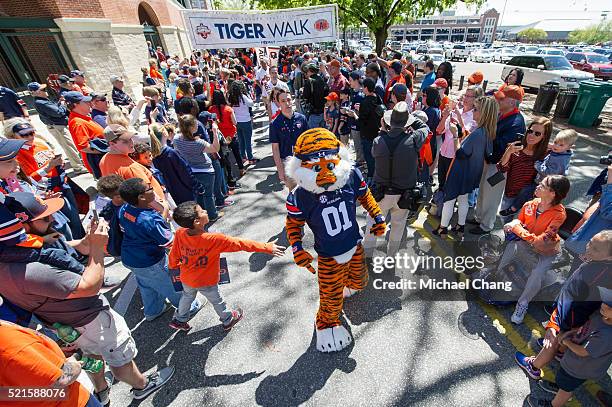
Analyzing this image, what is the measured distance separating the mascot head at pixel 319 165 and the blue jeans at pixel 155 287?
1.80 metres

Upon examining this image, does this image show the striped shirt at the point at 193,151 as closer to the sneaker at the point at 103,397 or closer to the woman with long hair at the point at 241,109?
the woman with long hair at the point at 241,109

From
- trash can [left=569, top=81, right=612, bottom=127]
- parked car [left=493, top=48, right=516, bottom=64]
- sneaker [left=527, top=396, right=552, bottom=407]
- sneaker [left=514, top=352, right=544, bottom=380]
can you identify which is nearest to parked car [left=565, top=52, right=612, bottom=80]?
parked car [left=493, top=48, right=516, bottom=64]

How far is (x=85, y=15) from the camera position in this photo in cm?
1311

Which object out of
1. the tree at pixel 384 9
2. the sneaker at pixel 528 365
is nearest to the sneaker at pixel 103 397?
the sneaker at pixel 528 365

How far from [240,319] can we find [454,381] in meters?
2.29

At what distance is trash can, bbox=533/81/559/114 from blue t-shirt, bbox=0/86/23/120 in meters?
14.6

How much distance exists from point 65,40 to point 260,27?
1142 cm

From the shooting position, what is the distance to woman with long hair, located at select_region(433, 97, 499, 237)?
382cm

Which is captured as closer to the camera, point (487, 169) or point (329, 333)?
point (329, 333)

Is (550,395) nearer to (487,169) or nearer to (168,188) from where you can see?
(487,169)

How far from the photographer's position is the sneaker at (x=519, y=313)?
10.4ft

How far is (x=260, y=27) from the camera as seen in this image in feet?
21.9

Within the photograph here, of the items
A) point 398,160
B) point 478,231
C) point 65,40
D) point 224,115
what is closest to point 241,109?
point 224,115

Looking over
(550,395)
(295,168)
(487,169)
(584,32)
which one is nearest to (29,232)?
(295,168)
